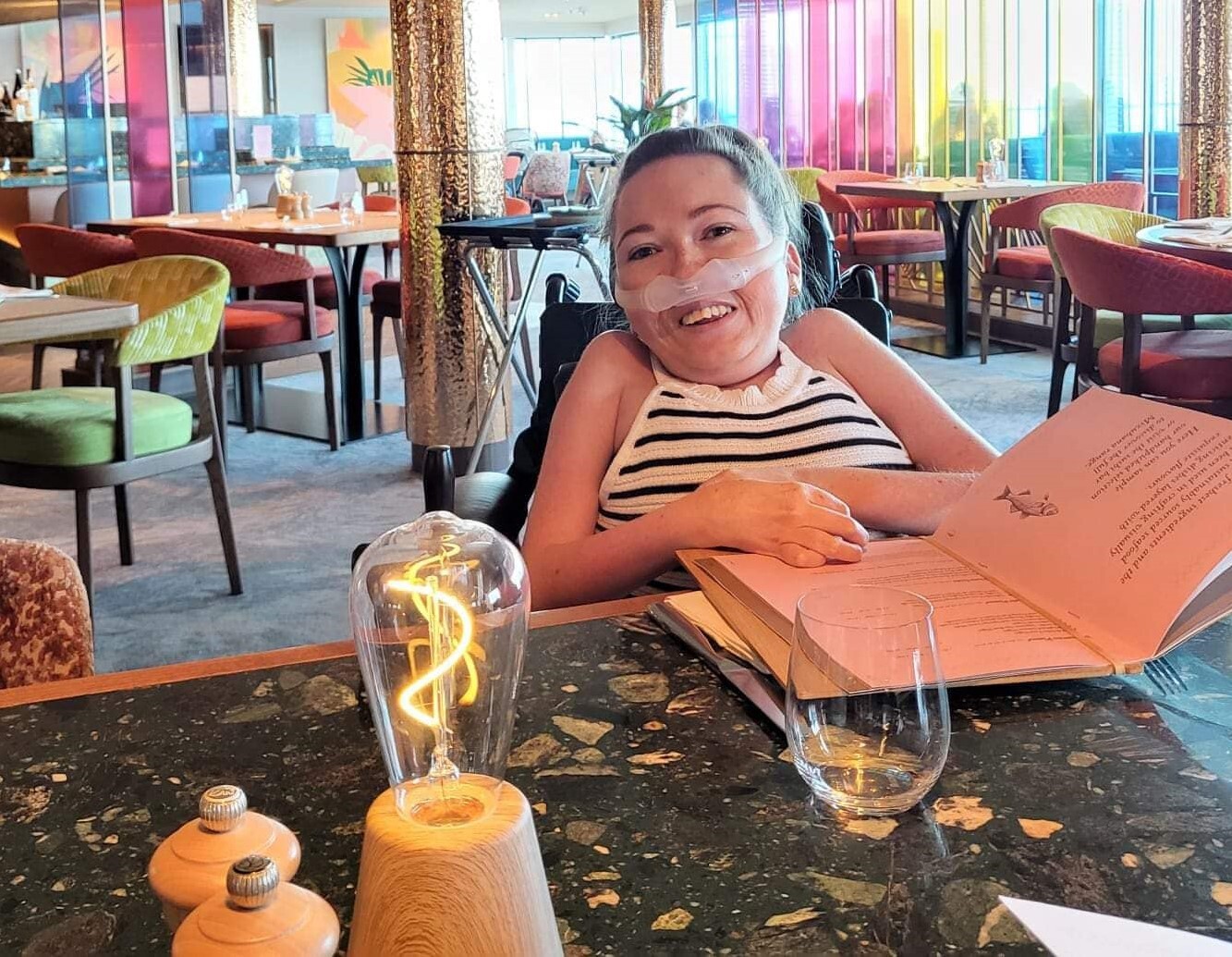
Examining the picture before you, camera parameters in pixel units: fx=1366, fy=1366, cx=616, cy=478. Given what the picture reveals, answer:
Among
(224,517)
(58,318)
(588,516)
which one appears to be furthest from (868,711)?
(224,517)

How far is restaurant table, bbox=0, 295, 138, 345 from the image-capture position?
3125 millimetres

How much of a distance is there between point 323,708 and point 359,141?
18.8 meters

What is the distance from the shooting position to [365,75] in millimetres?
18984

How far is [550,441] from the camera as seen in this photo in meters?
1.83

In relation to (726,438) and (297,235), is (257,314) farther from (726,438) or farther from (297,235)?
(726,438)

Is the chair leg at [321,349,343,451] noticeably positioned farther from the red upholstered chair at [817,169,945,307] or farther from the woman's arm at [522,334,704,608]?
the woman's arm at [522,334,704,608]

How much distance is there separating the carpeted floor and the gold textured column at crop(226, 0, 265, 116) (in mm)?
4557

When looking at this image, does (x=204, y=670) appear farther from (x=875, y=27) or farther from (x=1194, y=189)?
(x=875, y=27)

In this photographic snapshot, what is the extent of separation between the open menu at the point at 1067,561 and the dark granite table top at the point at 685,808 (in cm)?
4

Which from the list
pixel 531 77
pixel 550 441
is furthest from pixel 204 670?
pixel 531 77

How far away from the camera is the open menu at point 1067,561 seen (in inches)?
40.5

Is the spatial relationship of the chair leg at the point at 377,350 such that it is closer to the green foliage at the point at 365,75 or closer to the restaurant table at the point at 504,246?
the restaurant table at the point at 504,246

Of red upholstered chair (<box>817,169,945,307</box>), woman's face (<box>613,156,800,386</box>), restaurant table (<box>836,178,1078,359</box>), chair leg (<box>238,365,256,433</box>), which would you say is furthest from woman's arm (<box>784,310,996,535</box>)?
red upholstered chair (<box>817,169,945,307</box>)

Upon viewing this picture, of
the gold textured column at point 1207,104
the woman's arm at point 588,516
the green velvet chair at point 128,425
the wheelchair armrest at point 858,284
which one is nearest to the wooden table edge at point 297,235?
the green velvet chair at point 128,425
